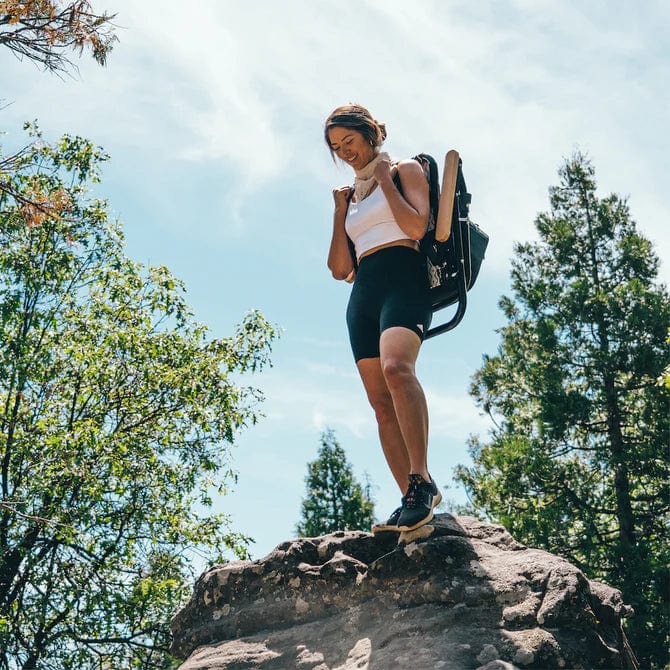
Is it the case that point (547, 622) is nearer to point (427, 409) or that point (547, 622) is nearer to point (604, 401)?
point (427, 409)

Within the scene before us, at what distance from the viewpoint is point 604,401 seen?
15562 millimetres

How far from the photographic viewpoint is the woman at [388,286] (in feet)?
14.0

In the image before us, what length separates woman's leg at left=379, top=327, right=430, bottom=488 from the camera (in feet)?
13.9

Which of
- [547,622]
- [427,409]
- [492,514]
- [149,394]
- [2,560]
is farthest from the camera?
[492,514]

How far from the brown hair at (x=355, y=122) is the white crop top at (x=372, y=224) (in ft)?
1.03

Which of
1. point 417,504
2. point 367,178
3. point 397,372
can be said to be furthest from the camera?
point 367,178

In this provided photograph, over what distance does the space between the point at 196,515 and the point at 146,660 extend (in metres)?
2.17

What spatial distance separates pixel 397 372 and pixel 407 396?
132 mm

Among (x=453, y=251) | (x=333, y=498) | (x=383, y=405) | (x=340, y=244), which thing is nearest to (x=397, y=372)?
(x=383, y=405)

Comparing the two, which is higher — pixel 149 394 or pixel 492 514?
pixel 149 394

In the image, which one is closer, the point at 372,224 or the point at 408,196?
the point at 408,196

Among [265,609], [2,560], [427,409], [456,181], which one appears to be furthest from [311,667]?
[2,560]

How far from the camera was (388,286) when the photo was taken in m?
4.64

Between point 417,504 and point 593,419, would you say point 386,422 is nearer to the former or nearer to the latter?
point 417,504
